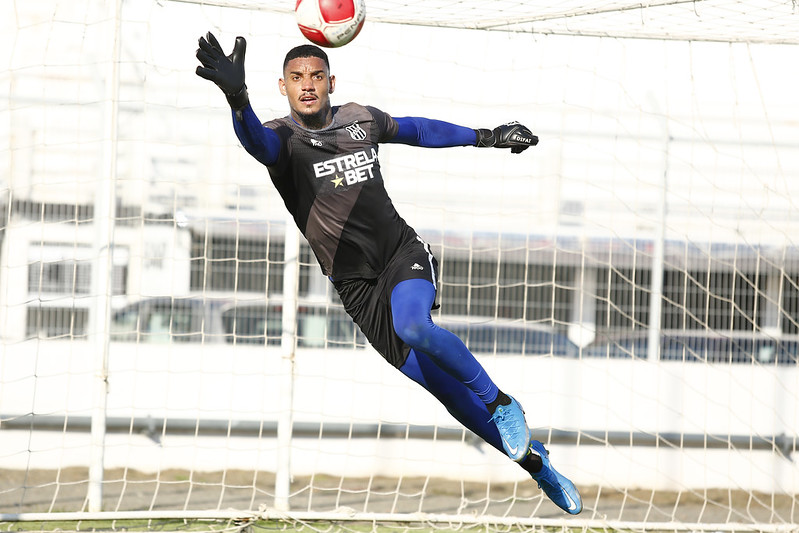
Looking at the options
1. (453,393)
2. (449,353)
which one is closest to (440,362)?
(449,353)

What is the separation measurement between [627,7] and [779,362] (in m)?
4.21

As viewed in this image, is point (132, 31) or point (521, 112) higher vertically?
point (132, 31)

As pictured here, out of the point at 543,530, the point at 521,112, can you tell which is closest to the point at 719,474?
the point at 543,530

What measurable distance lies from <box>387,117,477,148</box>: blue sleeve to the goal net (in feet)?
7.86

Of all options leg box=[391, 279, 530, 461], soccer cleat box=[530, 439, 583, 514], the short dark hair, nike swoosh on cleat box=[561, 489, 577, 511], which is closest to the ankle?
leg box=[391, 279, 530, 461]

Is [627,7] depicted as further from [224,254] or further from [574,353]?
[224,254]

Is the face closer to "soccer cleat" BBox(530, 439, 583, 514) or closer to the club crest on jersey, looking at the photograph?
the club crest on jersey

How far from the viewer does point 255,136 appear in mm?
3592

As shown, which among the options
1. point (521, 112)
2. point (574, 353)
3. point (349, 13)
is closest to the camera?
point (349, 13)

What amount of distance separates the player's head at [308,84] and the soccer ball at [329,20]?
11 centimetres

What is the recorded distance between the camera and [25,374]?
779 centimetres

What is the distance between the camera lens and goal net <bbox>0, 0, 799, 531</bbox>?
22.8 ft

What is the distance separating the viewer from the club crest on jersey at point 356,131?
13.7 feet

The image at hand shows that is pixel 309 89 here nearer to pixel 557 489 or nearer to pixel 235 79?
pixel 235 79
